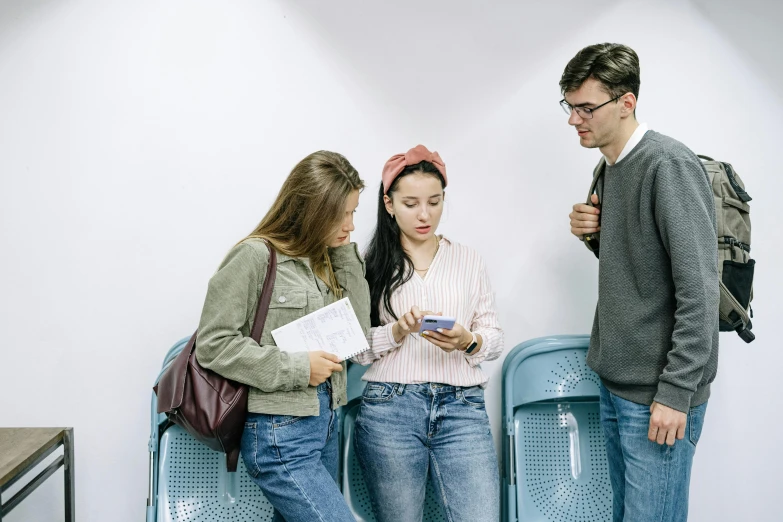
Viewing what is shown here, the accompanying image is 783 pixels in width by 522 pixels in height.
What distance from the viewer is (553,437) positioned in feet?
9.22

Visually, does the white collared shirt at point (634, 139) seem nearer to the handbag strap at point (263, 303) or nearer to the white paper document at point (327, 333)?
the white paper document at point (327, 333)

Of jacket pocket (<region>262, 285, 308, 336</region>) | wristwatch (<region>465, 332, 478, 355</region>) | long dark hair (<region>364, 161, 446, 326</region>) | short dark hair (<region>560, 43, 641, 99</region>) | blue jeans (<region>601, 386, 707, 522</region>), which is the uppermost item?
short dark hair (<region>560, 43, 641, 99</region>)

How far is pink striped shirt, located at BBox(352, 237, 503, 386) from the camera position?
7.66 ft

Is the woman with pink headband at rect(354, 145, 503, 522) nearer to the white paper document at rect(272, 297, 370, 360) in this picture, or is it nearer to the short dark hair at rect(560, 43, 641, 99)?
the white paper document at rect(272, 297, 370, 360)

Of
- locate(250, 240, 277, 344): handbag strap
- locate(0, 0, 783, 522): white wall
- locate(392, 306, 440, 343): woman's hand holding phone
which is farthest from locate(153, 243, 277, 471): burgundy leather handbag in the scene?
locate(0, 0, 783, 522): white wall

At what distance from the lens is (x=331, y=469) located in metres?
2.15

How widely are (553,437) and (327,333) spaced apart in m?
1.31

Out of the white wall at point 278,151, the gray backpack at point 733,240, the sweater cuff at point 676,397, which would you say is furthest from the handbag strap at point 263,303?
the gray backpack at point 733,240

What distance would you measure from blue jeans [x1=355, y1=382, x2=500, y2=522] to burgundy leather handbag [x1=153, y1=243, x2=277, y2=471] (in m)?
0.55

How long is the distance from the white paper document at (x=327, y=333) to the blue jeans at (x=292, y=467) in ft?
0.71

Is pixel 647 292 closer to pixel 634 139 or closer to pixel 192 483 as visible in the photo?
pixel 634 139

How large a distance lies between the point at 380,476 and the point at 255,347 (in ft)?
2.43

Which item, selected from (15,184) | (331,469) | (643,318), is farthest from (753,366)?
(15,184)

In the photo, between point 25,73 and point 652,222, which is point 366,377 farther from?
point 25,73
